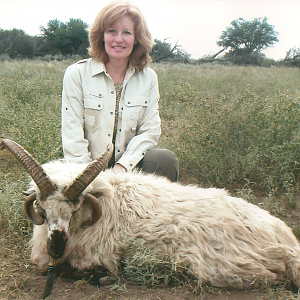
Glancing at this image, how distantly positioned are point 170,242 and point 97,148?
4.97 ft

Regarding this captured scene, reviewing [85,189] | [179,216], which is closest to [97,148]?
[85,189]

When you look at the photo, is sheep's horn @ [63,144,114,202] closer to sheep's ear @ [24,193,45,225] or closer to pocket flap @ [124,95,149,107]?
sheep's ear @ [24,193,45,225]

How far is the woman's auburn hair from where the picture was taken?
12.6 ft

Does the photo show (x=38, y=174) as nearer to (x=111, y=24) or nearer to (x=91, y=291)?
(x=91, y=291)

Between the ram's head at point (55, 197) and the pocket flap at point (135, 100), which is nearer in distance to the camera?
the ram's head at point (55, 197)

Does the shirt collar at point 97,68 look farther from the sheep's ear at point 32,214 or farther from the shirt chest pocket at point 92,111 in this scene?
the sheep's ear at point 32,214

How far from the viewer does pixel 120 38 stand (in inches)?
154

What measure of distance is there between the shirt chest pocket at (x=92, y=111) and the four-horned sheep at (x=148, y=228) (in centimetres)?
86

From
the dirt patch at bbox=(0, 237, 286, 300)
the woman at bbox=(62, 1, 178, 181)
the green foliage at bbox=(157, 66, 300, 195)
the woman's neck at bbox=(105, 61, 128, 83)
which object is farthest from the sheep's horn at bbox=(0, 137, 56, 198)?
the green foliage at bbox=(157, 66, 300, 195)

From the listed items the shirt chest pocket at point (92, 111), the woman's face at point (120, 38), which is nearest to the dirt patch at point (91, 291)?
the shirt chest pocket at point (92, 111)

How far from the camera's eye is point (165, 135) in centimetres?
666

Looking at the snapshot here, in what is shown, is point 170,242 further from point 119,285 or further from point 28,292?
point 28,292

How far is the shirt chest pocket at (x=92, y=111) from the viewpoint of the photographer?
399 cm

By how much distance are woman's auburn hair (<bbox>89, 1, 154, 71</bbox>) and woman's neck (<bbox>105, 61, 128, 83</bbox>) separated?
7 centimetres
